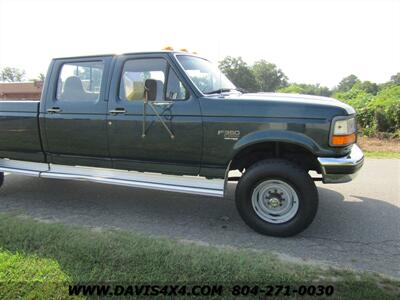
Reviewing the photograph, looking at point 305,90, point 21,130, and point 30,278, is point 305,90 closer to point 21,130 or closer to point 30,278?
point 21,130

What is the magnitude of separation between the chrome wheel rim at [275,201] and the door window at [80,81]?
96.8 inches

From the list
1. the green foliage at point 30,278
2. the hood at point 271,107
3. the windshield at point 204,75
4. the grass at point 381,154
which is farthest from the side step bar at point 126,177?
the grass at point 381,154

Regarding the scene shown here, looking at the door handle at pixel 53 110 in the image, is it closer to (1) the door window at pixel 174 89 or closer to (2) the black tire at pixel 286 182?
(1) the door window at pixel 174 89

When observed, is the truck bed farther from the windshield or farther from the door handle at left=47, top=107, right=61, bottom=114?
the windshield

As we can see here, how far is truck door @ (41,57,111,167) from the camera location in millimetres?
4812

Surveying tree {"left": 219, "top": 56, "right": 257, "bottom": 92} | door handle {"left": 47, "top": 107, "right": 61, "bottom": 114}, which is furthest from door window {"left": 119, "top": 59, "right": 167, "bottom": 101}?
tree {"left": 219, "top": 56, "right": 257, "bottom": 92}

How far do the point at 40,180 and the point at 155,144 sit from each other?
3.28 meters

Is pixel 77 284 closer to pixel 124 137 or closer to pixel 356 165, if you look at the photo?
pixel 124 137

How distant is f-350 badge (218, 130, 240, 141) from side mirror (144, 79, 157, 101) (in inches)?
35.8

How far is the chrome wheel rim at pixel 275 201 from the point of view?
4117 millimetres

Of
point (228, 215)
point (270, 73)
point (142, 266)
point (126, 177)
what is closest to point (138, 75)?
point (126, 177)

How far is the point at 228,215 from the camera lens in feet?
15.9

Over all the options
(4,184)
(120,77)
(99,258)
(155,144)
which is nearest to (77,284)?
(99,258)

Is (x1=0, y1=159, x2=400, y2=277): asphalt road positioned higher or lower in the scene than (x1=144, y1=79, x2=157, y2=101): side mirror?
lower
